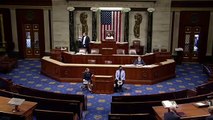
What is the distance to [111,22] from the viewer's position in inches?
651

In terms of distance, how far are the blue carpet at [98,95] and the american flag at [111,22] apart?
13.0ft

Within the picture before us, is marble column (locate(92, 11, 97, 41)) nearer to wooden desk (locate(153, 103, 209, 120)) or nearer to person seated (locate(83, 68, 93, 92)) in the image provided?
person seated (locate(83, 68, 93, 92))

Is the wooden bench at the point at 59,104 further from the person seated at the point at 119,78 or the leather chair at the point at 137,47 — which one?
the leather chair at the point at 137,47

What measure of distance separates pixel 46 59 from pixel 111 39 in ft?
11.3

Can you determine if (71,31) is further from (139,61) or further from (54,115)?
(54,115)

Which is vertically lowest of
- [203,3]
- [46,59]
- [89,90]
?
[89,90]

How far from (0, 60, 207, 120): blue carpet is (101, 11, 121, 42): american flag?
3.95m

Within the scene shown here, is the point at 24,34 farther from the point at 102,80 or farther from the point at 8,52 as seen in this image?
the point at 102,80

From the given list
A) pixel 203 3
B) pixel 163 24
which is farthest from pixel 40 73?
pixel 203 3

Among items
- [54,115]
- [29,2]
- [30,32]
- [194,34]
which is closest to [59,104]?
[54,115]

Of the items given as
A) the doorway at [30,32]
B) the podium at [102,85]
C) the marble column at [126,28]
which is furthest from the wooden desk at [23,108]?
the doorway at [30,32]

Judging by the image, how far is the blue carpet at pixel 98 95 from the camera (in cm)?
1023

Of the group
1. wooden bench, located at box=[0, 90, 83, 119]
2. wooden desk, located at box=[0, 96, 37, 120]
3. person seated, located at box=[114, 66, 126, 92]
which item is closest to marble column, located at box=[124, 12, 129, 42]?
person seated, located at box=[114, 66, 126, 92]

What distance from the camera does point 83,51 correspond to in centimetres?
1462
